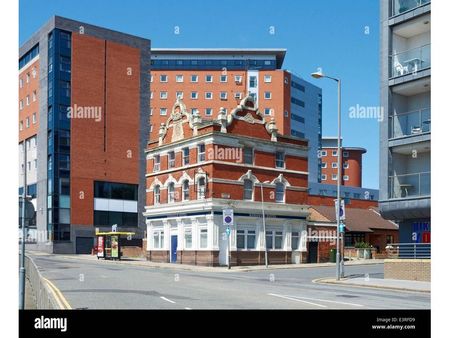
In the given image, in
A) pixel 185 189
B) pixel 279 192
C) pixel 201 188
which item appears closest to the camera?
pixel 201 188

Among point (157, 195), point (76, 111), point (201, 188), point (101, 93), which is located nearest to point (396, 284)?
point (101, 93)

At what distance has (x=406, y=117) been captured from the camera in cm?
2520

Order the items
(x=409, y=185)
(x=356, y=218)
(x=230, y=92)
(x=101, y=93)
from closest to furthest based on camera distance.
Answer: (x=101, y=93), (x=409, y=185), (x=230, y=92), (x=356, y=218)

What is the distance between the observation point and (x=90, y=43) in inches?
810

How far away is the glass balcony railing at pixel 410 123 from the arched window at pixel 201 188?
2185cm

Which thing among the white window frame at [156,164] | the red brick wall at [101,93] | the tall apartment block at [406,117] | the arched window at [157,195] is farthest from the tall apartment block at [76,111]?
the tall apartment block at [406,117]

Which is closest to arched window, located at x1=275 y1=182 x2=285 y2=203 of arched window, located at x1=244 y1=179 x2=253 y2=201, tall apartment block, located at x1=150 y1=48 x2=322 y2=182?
arched window, located at x1=244 y1=179 x2=253 y2=201

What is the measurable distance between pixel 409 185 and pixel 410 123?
2.72 meters

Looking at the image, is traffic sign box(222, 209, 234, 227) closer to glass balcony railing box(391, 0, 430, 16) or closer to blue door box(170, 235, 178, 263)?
blue door box(170, 235, 178, 263)

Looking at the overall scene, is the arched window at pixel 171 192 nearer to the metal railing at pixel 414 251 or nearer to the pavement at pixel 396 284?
the pavement at pixel 396 284

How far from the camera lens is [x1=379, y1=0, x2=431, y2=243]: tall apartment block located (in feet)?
77.0

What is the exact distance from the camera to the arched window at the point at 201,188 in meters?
46.1

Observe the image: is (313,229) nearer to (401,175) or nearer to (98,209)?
(98,209)

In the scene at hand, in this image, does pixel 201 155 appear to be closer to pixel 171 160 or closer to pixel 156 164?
pixel 171 160
